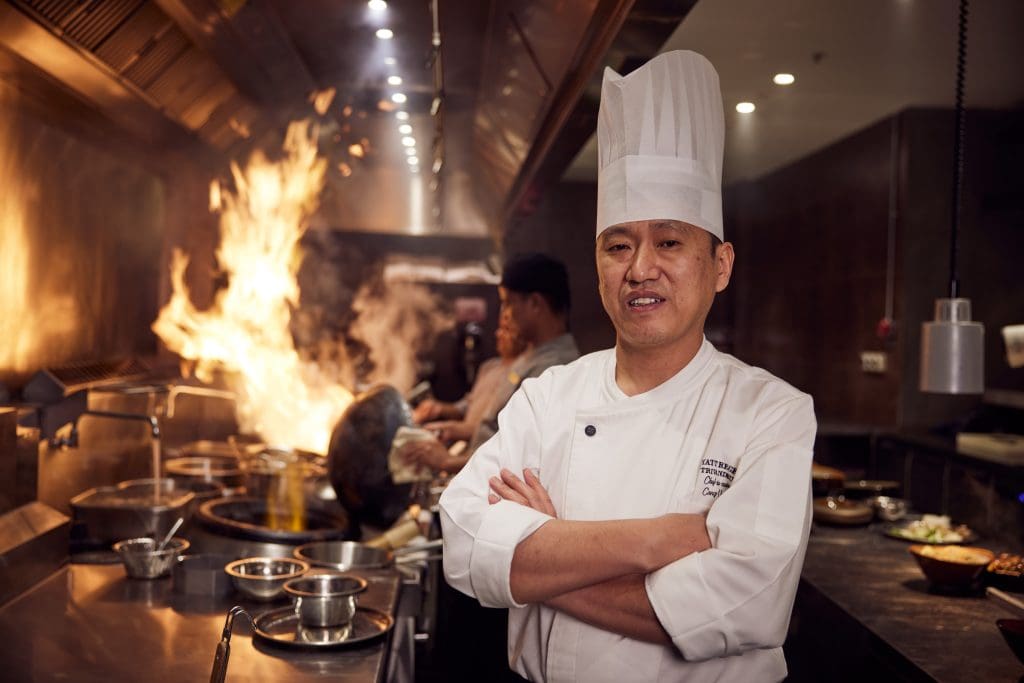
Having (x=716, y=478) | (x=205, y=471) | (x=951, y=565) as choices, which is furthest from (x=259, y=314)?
(x=716, y=478)

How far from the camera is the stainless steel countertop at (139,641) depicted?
1.97m

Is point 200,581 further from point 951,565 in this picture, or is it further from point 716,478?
point 951,565

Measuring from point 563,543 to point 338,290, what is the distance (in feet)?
20.7

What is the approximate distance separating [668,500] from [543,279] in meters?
1.94

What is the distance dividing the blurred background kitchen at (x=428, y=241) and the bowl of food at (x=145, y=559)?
109mm

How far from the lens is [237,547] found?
288 centimetres

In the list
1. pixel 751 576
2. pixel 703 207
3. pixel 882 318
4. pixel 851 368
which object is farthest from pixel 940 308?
pixel 851 368

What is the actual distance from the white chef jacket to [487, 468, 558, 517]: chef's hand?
0.04m

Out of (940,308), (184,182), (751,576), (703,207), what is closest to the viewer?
(751,576)

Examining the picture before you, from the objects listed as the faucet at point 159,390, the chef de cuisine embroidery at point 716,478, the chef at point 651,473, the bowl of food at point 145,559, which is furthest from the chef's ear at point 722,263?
the faucet at point 159,390

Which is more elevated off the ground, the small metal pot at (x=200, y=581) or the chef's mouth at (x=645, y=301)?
the chef's mouth at (x=645, y=301)

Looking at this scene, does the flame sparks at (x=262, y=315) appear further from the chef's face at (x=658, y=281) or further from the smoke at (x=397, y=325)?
the chef's face at (x=658, y=281)

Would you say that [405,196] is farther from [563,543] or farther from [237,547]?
[563,543]

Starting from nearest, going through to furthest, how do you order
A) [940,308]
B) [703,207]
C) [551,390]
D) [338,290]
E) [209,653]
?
[703,207] < [551,390] < [209,653] < [940,308] < [338,290]
